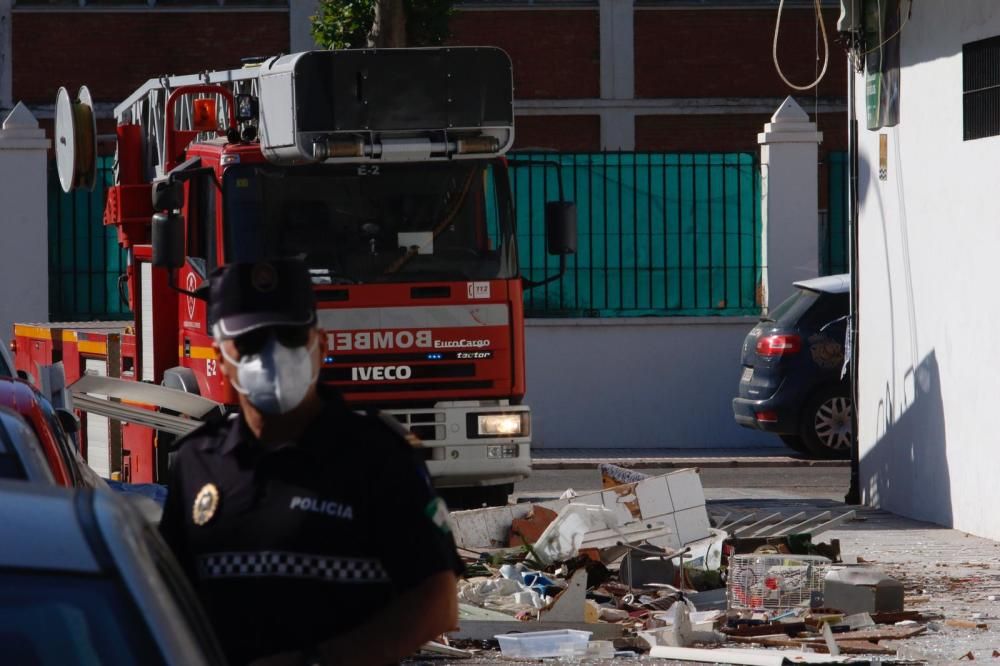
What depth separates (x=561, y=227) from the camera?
42.0ft

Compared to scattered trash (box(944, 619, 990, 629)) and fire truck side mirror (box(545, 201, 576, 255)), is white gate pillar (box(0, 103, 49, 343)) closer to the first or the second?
fire truck side mirror (box(545, 201, 576, 255))

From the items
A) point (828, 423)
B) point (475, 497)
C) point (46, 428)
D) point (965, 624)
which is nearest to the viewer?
point (46, 428)

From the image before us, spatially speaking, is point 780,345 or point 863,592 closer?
point 863,592

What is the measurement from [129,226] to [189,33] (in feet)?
58.2

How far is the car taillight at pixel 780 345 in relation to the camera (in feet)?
58.1

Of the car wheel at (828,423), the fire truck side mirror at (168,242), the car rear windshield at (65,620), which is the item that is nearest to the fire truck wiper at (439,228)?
the fire truck side mirror at (168,242)

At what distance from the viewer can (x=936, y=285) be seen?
13.7 meters

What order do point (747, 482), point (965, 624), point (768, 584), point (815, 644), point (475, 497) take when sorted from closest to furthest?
1. point (815, 644)
2. point (965, 624)
3. point (768, 584)
4. point (475, 497)
5. point (747, 482)

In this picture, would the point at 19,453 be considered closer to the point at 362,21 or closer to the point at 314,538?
the point at 314,538

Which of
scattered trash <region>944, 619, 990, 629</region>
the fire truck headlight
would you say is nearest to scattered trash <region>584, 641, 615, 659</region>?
scattered trash <region>944, 619, 990, 629</region>

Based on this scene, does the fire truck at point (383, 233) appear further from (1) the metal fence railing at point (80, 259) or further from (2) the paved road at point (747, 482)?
(1) the metal fence railing at point (80, 259)

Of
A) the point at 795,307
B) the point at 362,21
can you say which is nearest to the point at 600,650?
the point at 795,307

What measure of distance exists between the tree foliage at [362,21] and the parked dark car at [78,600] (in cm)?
1782

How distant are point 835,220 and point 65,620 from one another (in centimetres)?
1909
